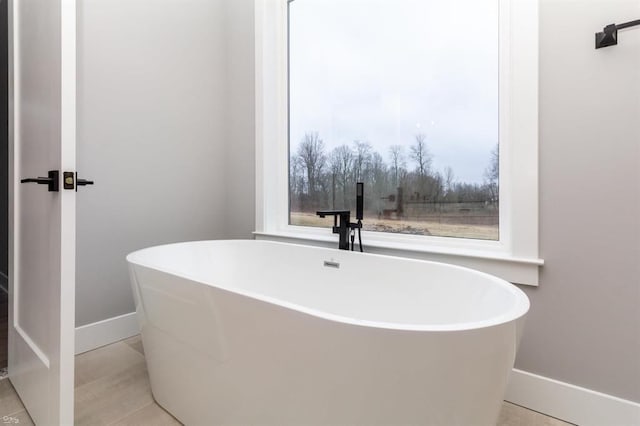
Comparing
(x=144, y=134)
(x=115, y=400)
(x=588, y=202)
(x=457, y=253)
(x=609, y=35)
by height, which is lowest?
(x=115, y=400)

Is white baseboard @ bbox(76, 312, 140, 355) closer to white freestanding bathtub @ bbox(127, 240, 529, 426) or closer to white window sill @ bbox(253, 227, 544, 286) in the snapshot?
white freestanding bathtub @ bbox(127, 240, 529, 426)

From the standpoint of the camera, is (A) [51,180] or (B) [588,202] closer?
(A) [51,180]

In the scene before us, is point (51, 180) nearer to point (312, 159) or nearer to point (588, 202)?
point (312, 159)

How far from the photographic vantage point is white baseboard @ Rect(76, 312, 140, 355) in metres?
1.94

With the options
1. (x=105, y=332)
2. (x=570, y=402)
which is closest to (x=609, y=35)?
(x=570, y=402)

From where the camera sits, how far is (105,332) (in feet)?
6.69

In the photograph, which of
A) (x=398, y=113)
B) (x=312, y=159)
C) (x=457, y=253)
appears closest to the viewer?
(x=457, y=253)

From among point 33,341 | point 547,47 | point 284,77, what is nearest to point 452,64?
point 547,47

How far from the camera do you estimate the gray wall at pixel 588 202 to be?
121cm

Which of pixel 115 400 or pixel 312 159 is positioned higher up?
pixel 312 159

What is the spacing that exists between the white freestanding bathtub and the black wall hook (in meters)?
0.98

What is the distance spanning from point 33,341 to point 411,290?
5.37 ft

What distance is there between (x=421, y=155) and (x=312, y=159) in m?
0.81

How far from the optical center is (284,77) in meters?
2.46
